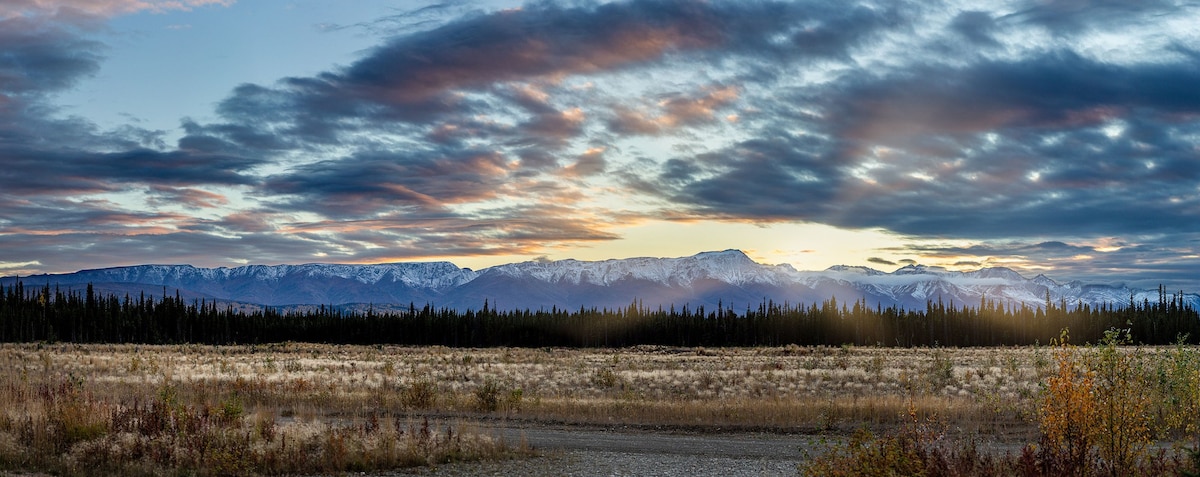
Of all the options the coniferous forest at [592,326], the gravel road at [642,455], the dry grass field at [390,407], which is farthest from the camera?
the coniferous forest at [592,326]

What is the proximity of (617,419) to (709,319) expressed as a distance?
426ft

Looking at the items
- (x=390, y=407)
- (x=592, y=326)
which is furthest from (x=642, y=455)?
(x=592, y=326)

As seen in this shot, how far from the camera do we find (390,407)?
29.8 meters

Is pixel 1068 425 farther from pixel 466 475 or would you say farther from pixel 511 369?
pixel 511 369

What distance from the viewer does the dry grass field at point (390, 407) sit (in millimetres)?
16422

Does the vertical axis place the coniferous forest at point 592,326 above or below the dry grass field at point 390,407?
below

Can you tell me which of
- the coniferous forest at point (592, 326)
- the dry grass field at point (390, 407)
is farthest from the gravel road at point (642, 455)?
the coniferous forest at point (592, 326)

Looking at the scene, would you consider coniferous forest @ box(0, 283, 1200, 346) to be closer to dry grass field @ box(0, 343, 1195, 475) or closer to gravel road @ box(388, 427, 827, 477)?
dry grass field @ box(0, 343, 1195, 475)

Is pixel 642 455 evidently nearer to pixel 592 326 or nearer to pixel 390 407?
pixel 390 407

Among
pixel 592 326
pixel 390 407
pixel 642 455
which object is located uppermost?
pixel 642 455

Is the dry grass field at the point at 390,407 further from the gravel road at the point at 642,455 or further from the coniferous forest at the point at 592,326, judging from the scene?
the coniferous forest at the point at 592,326

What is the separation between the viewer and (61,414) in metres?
18.2

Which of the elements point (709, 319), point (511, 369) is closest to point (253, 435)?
point (511, 369)

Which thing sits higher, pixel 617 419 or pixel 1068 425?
pixel 1068 425
